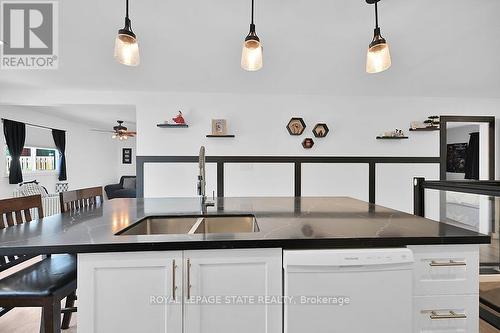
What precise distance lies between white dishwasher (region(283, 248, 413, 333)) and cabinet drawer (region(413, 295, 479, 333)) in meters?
0.09

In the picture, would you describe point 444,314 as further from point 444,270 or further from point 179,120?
point 179,120

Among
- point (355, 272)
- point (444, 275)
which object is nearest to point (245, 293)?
point (355, 272)

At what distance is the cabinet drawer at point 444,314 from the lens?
1101 millimetres

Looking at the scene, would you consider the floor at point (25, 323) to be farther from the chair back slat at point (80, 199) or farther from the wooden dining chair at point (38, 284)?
the chair back slat at point (80, 199)

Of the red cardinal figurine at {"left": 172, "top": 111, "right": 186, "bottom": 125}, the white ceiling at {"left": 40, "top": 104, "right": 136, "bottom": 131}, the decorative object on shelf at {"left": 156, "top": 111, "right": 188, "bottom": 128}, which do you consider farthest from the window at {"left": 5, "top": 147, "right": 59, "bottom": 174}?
the red cardinal figurine at {"left": 172, "top": 111, "right": 186, "bottom": 125}

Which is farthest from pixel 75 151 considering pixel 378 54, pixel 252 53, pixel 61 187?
pixel 378 54

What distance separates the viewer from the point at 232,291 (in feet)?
3.45

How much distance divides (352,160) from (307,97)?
1215 mm

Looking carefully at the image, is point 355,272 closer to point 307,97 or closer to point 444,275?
point 444,275

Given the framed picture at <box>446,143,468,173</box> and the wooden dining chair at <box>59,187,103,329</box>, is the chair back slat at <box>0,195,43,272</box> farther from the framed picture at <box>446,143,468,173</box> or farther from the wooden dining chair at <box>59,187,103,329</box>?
the framed picture at <box>446,143,468,173</box>

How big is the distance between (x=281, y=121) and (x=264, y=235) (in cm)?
297

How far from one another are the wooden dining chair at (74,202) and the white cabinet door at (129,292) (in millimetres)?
942

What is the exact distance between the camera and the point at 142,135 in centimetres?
372

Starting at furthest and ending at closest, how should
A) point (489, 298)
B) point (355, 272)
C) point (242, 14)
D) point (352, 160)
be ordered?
point (352, 160), point (242, 14), point (489, 298), point (355, 272)
